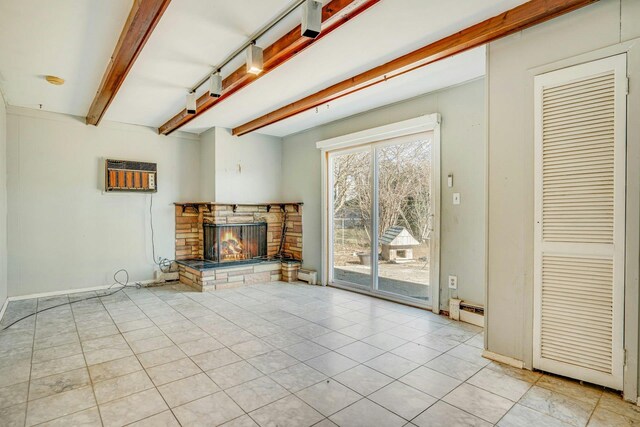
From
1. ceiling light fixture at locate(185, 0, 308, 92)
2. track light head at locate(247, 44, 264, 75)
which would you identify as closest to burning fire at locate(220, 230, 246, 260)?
ceiling light fixture at locate(185, 0, 308, 92)

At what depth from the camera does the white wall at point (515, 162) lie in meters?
2.31

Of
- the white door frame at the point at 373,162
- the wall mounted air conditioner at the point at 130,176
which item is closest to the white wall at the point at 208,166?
the wall mounted air conditioner at the point at 130,176

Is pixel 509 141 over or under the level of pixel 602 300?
over

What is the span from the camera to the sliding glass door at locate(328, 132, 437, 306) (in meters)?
4.06

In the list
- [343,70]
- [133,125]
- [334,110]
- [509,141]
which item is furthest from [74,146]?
[509,141]

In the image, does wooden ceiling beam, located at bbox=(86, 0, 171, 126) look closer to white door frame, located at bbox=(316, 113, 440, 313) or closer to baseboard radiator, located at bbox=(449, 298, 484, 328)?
white door frame, located at bbox=(316, 113, 440, 313)

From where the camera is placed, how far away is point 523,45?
2.51m

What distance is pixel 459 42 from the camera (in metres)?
2.60

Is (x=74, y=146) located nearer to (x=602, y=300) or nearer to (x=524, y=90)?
(x=524, y=90)

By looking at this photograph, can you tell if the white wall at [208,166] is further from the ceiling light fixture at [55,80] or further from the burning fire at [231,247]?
the ceiling light fixture at [55,80]

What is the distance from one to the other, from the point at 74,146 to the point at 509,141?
5.53 metres

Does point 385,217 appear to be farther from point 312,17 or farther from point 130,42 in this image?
point 130,42

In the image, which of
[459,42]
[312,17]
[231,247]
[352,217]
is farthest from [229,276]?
[459,42]

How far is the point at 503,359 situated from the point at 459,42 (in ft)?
8.19
